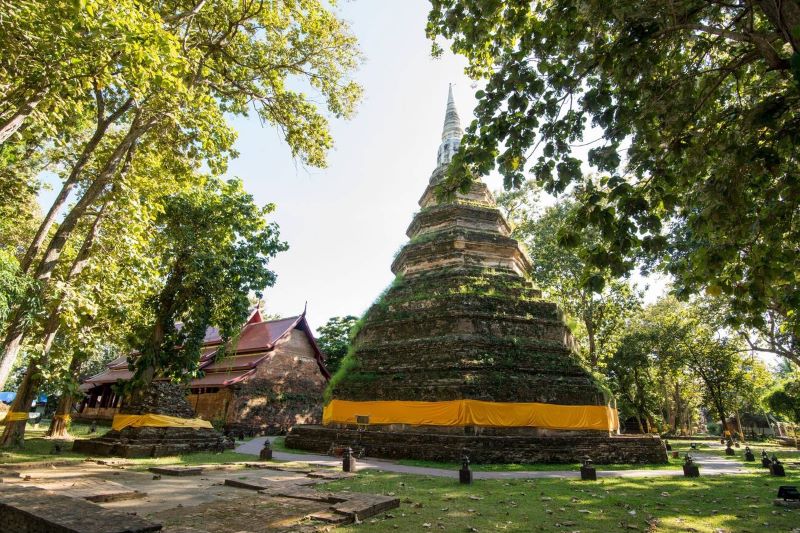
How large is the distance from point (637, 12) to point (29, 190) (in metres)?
16.9

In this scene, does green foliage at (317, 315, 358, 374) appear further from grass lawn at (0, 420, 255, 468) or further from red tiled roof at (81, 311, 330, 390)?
grass lawn at (0, 420, 255, 468)

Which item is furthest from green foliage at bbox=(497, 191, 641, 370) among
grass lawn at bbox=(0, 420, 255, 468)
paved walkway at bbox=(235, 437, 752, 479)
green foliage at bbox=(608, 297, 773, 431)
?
grass lawn at bbox=(0, 420, 255, 468)

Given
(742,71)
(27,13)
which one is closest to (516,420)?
(742,71)

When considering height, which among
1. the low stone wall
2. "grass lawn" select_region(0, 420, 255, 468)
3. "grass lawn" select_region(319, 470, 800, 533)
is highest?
the low stone wall

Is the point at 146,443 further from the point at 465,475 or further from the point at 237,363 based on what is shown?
the point at 237,363

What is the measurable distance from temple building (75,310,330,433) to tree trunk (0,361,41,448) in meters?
7.56

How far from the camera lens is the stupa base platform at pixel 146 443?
11.7m

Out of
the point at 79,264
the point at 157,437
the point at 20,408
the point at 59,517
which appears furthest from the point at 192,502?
the point at 20,408

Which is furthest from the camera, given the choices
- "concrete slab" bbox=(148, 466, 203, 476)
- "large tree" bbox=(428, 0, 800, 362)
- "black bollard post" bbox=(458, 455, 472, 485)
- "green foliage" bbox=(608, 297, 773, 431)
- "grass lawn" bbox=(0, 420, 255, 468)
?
"green foliage" bbox=(608, 297, 773, 431)

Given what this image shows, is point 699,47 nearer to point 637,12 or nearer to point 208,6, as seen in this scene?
point 637,12

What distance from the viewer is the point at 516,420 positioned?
1263 cm

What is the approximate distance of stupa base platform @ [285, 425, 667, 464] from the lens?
1186 centimetres

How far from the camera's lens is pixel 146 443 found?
39.1ft

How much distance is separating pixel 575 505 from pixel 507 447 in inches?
217
